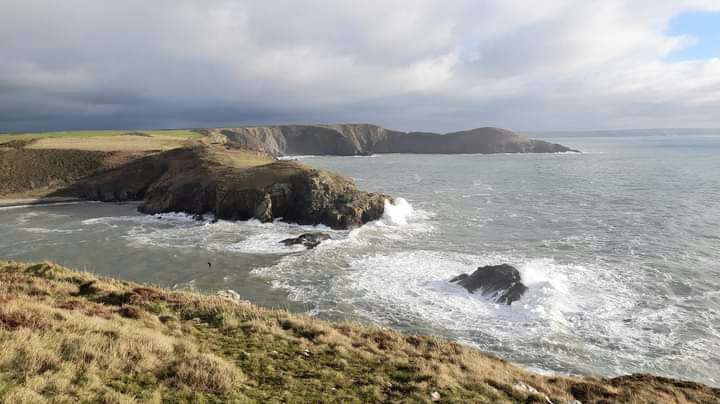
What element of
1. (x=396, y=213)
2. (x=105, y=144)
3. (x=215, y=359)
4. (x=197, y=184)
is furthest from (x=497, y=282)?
(x=105, y=144)

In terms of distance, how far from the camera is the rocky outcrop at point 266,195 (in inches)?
2005

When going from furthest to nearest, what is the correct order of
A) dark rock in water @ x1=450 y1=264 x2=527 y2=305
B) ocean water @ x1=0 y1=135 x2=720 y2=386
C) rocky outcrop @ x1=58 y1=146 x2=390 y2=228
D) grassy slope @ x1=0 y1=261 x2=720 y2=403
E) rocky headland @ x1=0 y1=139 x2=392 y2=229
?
rocky headland @ x1=0 y1=139 x2=392 y2=229
rocky outcrop @ x1=58 y1=146 x2=390 y2=228
dark rock in water @ x1=450 y1=264 x2=527 y2=305
ocean water @ x1=0 y1=135 x2=720 y2=386
grassy slope @ x1=0 y1=261 x2=720 y2=403

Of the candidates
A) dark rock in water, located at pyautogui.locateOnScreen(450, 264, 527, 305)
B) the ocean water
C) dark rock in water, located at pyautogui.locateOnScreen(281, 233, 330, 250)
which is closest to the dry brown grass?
the ocean water

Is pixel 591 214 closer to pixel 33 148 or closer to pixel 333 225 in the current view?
pixel 333 225

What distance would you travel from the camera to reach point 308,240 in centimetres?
4012

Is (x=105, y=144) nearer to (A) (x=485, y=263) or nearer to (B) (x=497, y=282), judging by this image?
(A) (x=485, y=263)

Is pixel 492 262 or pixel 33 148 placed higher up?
pixel 33 148

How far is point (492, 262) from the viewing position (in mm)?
33406

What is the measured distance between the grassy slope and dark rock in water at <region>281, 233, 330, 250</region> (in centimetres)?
2222

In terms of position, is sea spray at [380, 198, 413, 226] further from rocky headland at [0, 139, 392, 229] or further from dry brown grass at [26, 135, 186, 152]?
dry brown grass at [26, 135, 186, 152]

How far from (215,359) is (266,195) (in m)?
43.7

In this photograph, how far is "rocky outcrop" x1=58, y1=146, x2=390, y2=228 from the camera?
2005 inches

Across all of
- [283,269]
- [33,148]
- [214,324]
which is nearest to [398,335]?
[214,324]

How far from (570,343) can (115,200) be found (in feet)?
243
